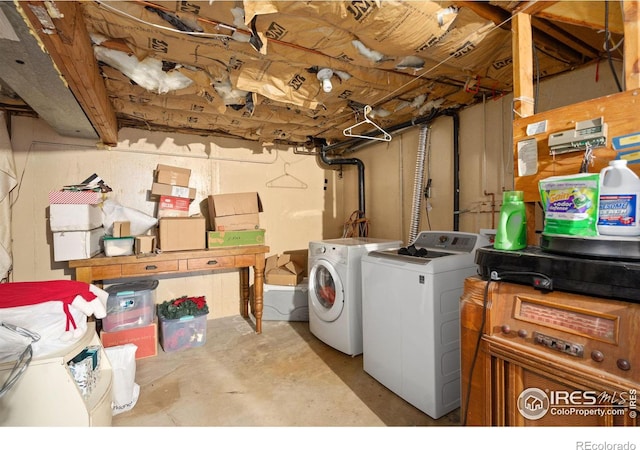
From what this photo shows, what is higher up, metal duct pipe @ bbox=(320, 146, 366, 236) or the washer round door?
metal duct pipe @ bbox=(320, 146, 366, 236)

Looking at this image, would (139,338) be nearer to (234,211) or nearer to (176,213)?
(176,213)

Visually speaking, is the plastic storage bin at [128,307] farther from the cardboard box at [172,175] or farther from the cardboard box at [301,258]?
the cardboard box at [301,258]

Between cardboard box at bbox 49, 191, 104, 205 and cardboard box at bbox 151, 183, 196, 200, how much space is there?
47 cm

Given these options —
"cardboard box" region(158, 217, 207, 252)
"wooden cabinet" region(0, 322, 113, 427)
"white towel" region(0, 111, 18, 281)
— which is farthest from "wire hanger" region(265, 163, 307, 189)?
"wooden cabinet" region(0, 322, 113, 427)

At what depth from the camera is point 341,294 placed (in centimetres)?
222

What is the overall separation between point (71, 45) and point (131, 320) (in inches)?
78.4

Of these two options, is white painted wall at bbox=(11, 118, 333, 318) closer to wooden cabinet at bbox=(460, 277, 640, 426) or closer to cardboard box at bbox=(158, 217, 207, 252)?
cardboard box at bbox=(158, 217, 207, 252)

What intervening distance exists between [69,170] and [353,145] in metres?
2.91

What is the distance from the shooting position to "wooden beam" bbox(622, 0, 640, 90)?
3.02 ft

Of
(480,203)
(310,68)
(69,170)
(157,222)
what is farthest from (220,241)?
(480,203)

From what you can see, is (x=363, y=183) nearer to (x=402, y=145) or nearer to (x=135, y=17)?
(x=402, y=145)

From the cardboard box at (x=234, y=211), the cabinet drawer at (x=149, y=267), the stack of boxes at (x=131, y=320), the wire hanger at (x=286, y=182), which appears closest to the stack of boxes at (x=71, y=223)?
the cabinet drawer at (x=149, y=267)

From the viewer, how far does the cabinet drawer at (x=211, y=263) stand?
2500 mm

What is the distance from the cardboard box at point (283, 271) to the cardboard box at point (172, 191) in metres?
1.10
